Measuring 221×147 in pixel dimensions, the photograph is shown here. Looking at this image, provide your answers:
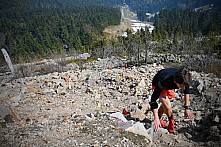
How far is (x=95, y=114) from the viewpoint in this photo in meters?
5.55

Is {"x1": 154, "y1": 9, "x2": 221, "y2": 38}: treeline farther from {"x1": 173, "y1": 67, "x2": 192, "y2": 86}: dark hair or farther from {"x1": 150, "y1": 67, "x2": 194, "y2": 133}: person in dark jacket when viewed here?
{"x1": 173, "y1": 67, "x2": 192, "y2": 86}: dark hair

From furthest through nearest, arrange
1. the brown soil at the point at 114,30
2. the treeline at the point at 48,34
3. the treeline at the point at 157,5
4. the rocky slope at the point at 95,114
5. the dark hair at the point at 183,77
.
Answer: the treeline at the point at 157,5
the brown soil at the point at 114,30
the treeline at the point at 48,34
the rocky slope at the point at 95,114
the dark hair at the point at 183,77

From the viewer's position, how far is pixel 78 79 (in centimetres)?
987

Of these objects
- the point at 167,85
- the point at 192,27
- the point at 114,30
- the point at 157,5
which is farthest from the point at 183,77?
the point at 157,5

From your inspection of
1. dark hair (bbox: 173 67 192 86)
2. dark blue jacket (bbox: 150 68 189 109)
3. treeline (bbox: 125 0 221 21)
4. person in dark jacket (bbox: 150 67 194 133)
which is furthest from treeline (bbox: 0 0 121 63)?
treeline (bbox: 125 0 221 21)

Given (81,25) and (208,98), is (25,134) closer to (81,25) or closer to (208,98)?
(208,98)

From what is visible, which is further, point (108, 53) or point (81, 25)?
point (81, 25)

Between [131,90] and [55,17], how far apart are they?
64300 millimetres

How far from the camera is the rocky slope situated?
4127 millimetres

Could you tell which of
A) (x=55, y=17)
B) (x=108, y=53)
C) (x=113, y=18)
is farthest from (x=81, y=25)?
(x=108, y=53)

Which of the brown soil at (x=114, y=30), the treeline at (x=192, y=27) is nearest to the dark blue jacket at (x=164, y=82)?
the treeline at (x=192, y=27)

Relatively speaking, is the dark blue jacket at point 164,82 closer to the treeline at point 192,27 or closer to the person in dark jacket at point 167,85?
the person in dark jacket at point 167,85

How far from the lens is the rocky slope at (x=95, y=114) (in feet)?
13.5

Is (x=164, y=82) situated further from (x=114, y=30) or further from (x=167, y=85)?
(x=114, y=30)
